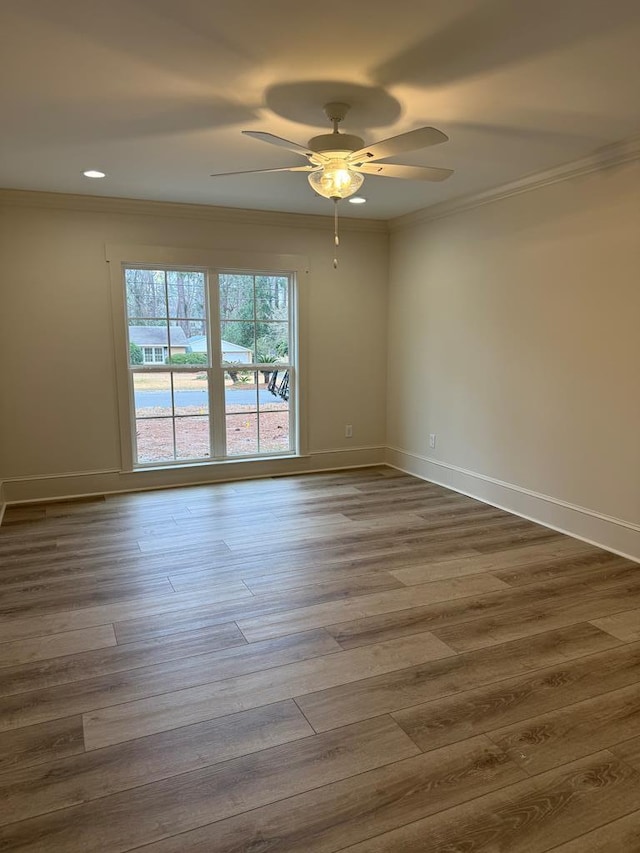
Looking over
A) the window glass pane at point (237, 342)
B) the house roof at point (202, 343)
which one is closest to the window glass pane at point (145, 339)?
the house roof at point (202, 343)

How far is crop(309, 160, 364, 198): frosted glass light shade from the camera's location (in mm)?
2872

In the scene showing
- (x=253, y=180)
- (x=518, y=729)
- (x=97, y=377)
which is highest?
(x=253, y=180)

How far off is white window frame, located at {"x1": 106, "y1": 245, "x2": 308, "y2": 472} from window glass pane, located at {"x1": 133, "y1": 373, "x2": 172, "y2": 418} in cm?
7

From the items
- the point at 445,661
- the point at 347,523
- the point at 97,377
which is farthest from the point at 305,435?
the point at 445,661

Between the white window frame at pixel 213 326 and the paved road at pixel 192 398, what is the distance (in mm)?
→ 102

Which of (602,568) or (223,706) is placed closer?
(223,706)

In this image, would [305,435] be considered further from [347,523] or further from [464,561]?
[464,561]

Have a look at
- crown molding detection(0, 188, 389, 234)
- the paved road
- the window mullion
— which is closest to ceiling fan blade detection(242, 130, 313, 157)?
crown molding detection(0, 188, 389, 234)

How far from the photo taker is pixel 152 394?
521 centimetres

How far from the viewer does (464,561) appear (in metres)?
3.52

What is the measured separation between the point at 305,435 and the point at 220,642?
3.31 m

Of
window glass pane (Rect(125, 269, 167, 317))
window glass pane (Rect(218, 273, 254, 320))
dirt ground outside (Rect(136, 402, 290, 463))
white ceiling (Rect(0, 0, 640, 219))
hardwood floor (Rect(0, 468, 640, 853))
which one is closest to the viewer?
hardwood floor (Rect(0, 468, 640, 853))

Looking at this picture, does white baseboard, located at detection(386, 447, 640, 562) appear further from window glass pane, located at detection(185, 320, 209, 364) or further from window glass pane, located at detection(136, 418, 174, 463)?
window glass pane, located at detection(136, 418, 174, 463)

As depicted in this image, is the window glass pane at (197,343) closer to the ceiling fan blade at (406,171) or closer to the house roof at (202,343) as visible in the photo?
the house roof at (202,343)
